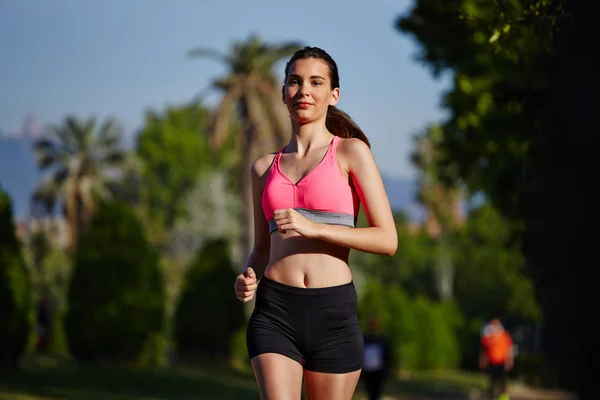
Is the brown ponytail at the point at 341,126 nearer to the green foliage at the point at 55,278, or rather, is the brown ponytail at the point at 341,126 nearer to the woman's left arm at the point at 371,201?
the woman's left arm at the point at 371,201

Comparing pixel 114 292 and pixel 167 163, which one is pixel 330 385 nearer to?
pixel 114 292

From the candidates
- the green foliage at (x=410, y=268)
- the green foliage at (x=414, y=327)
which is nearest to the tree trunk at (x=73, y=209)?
the green foliage at (x=414, y=327)

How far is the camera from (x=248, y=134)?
4978cm

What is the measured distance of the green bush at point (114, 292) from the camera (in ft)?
88.3

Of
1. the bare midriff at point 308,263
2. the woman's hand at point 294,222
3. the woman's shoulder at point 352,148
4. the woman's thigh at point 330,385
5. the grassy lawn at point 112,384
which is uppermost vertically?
the woman's shoulder at point 352,148

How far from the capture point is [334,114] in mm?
4812

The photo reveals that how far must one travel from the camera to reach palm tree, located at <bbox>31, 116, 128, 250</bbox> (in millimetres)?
63906

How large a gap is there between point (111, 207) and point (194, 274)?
5779 millimetres

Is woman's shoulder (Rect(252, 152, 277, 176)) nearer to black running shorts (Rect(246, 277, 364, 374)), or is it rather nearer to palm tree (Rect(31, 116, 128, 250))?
black running shorts (Rect(246, 277, 364, 374))

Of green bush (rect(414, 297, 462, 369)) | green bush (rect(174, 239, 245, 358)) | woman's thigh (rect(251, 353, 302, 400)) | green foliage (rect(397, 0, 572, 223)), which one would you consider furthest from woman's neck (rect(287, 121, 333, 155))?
green bush (rect(414, 297, 462, 369))

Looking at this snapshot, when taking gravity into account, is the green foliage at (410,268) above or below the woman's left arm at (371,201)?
below

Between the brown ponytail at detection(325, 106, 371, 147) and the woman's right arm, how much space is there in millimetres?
286

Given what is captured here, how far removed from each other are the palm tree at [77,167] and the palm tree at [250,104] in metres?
14.8

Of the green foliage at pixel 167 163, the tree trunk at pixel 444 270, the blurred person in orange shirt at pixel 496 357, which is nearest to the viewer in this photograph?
the blurred person in orange shirt at pixel 496 357
